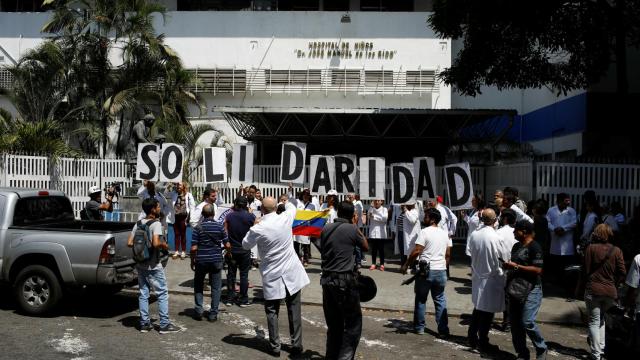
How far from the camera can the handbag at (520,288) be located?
7016mm

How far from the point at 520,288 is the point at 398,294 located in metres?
4.25

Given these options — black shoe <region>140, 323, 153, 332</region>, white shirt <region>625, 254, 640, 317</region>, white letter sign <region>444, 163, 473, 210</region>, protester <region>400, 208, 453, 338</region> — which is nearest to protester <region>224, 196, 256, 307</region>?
black shoe <region>140, 323, 153, 332</region>

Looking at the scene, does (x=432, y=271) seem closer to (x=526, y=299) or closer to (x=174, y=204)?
(x=526, y=299)

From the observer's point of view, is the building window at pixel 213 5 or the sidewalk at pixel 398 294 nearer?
the sidewalk at pixel 398 294

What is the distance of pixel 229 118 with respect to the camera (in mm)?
20625

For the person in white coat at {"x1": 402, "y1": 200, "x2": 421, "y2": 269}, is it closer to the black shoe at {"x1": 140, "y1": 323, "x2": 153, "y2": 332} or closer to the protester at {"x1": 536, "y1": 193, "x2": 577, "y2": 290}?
the protester at {"x1": 536, "y1": 193, "x2": 577, "y2": 290}

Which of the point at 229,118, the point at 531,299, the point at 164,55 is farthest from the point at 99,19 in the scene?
the point at 531,299

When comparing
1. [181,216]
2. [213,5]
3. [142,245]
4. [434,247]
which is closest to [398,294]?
[434,247]

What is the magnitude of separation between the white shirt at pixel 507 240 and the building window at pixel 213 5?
20098mm

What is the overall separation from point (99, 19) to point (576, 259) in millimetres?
16690

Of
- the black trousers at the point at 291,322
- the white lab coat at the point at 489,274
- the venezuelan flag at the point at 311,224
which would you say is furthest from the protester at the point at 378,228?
the black trousers at the point at 291,322

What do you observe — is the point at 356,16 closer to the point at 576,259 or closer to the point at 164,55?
the point at 164,55

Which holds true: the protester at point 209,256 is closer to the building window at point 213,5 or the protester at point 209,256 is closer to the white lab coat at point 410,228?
the white lab coat at point 410,228

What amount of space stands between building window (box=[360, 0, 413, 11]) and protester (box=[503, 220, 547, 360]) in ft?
65.9
